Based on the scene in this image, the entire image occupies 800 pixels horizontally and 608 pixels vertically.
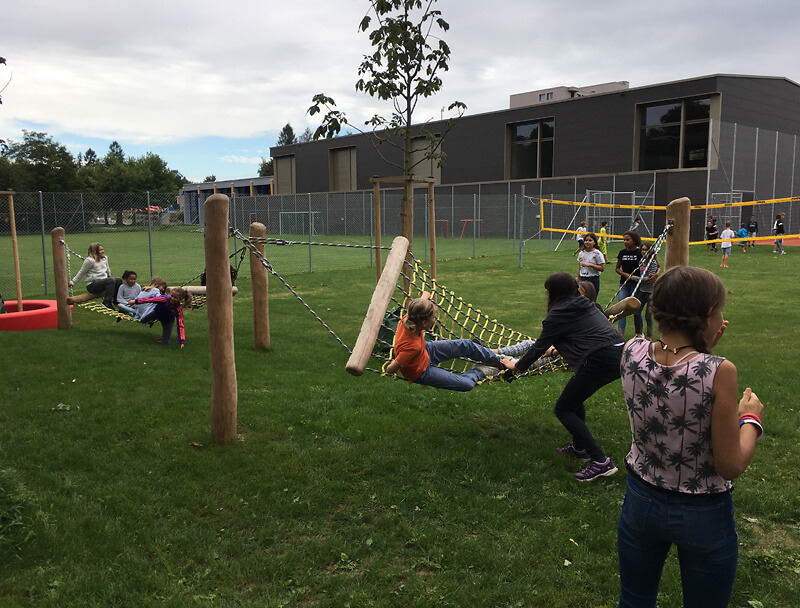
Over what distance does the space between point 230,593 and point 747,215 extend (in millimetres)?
31175

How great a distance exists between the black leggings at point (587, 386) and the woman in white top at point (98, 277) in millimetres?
7306

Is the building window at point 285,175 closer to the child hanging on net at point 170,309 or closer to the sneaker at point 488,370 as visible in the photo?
the child hanging on net at point 170,309

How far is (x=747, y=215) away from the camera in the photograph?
28.6m

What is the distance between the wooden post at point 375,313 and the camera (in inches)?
167

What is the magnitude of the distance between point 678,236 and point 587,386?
175 centimetres

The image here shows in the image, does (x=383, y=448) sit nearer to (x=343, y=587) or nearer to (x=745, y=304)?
(x=343, y=587)

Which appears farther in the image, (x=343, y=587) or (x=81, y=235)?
(x=81, y=235)

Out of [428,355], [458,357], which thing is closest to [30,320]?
[428,355]

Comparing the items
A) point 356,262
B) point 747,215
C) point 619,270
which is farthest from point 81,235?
point 747,215

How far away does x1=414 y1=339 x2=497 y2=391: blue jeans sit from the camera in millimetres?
4961

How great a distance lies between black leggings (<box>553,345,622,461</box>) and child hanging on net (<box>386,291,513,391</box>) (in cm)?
61

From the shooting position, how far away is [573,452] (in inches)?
187

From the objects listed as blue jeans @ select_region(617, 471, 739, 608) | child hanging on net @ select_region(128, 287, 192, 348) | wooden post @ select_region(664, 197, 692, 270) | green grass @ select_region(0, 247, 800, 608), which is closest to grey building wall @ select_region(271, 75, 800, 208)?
child hanging on net @ select_region(128, 287, 192, 348)

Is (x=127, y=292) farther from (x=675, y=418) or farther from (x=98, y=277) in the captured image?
(x=675, y=418)
